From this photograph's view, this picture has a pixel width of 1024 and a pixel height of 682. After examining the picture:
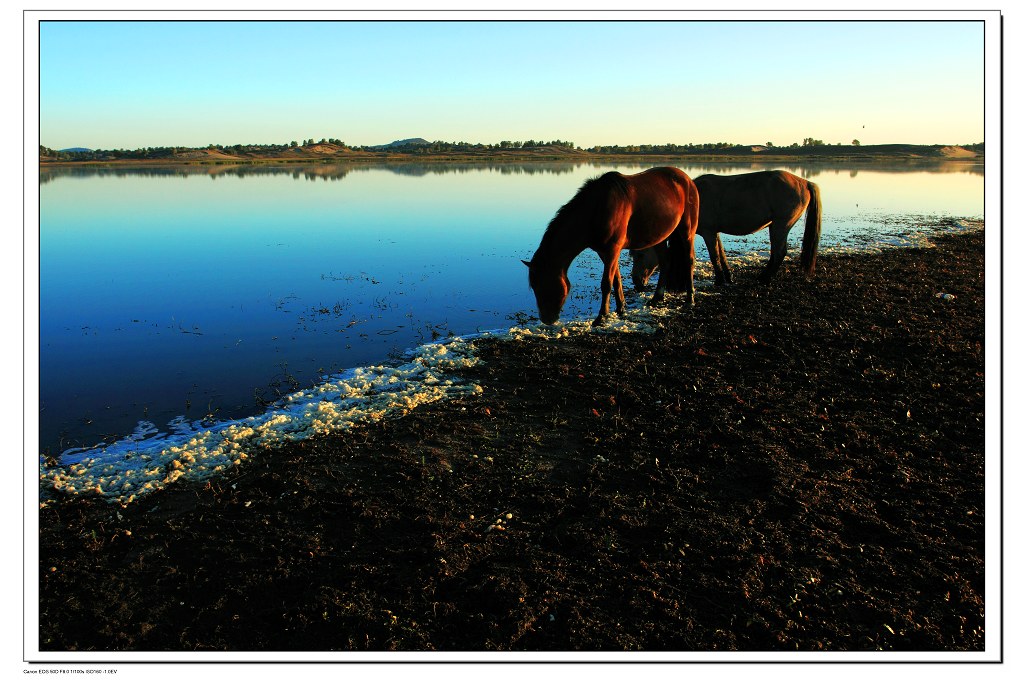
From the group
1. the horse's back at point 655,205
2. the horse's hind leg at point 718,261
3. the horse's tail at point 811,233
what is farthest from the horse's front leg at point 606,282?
the horse's tail at point 811,233

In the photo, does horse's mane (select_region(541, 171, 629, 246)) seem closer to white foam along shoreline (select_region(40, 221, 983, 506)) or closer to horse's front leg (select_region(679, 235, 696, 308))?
white foam along shoreline (select_region(40, 221, 983, 506))

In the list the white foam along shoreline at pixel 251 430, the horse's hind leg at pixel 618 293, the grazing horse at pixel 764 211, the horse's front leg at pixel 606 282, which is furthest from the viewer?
the grazing horse at pixel 764 211

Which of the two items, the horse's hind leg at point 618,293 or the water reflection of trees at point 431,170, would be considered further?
the water reflection of trees at point 431,170

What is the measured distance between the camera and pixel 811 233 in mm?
12664

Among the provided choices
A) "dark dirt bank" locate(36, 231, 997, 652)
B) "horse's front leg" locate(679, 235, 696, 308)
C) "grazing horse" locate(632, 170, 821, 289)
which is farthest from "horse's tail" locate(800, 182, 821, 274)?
"dark dirt bank" locate(36, 231, 997, 652)

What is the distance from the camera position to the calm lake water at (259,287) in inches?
299

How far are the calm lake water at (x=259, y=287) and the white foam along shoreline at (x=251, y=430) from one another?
42cm

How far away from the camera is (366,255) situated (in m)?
17.3

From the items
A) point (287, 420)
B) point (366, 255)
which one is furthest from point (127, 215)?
point (287, 420)

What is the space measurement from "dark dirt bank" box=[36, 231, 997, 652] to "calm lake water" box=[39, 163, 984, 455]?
2478mm

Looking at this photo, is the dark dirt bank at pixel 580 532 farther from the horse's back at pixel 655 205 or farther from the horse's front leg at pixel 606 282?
the horse's back at pixel 655 205

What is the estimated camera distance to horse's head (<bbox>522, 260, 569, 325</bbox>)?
29.1 ft

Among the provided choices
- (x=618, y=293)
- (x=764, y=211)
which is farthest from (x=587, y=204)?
(x=764, y=211)
